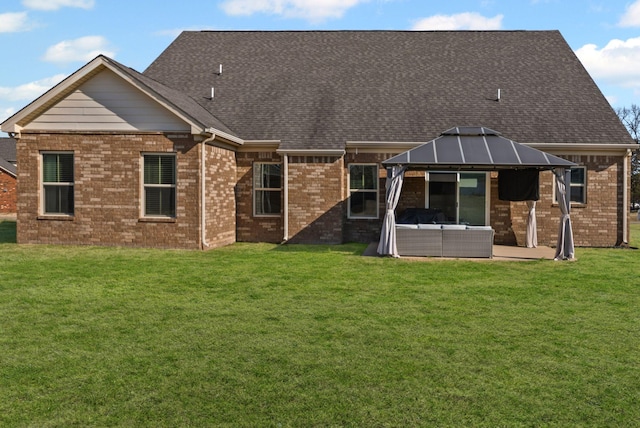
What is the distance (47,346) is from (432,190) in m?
13.3

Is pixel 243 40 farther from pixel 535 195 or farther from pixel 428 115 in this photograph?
pixel 535 195

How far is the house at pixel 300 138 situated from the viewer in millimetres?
14758

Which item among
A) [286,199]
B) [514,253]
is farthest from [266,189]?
[514,253]

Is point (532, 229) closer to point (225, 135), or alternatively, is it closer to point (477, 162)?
point (477, 162)

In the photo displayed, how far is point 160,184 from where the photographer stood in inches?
585

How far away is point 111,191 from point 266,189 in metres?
4.81

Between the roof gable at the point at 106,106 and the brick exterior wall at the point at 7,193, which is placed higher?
the roof gable at the point at 106,106

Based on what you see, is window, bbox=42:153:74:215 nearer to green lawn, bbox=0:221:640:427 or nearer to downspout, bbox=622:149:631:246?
green lawn, bbox=0:221:640:427

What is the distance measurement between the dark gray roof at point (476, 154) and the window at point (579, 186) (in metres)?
3.91

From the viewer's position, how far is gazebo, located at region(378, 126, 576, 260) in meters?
13.0

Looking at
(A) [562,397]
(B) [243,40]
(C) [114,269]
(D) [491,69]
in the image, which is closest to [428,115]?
(D) [491,69]

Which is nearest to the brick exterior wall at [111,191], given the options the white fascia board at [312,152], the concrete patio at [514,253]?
the white fascia board at [312,152]

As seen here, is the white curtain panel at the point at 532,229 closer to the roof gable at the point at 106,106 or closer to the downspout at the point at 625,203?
the downspout at the point at 625,203

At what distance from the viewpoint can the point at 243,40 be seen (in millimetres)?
22438
